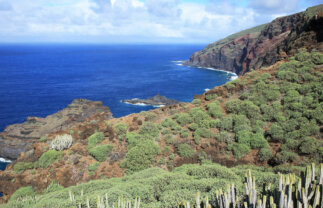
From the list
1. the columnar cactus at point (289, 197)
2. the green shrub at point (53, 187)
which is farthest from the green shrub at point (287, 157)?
the green shrub at point (53, 187)

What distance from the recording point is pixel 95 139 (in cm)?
1747

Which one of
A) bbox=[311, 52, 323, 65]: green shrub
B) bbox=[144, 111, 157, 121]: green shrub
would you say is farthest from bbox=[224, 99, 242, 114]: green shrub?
bbox=[311, 52, 323, 65]: green shrub

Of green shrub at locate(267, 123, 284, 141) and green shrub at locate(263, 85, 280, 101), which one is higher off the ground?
green shrub at locate(263, 85, 280, 101)

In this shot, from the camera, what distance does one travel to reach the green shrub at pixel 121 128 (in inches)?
706

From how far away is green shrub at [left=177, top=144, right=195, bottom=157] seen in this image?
15539 mm

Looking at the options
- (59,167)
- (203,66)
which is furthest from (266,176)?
Answer: (203,66)

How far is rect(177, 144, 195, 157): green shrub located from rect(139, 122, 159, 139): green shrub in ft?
7.77

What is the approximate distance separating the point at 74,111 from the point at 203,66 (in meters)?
102

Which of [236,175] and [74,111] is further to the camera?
[74,111]

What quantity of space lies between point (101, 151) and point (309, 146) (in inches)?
520

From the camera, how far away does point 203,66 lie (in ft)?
450

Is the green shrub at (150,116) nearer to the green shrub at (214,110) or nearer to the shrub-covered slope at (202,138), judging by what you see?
the shrub-covered slope at (202,138)

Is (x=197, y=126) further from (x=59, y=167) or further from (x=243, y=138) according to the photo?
(x=59, y=167)

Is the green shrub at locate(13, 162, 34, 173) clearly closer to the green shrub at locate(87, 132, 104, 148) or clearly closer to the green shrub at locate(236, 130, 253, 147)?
the green shrub at locate(87, 132, 104, 148)
